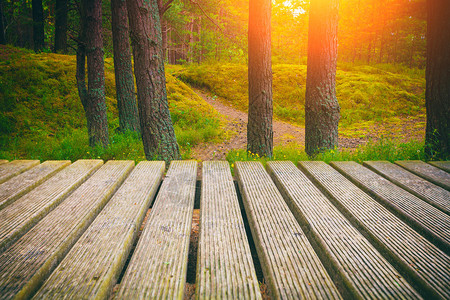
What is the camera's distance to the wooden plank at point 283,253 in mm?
819

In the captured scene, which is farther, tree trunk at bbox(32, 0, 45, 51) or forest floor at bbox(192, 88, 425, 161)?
tree trunk at bbox(32, 0, 45, 51)

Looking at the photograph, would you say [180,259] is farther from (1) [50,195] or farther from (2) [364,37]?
(2) [364,37]

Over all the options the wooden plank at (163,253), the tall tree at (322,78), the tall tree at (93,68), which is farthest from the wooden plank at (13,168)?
the tall tree at (93,68)

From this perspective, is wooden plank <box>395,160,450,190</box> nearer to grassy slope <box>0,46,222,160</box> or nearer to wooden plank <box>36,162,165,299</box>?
wooden plank <box>36,162,165,299</box>

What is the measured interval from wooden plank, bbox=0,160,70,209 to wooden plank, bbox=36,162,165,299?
574 mm

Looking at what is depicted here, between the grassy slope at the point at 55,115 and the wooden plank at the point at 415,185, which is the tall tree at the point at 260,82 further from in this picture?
the wooden plank at the point at 415,185

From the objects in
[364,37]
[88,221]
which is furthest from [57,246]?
[364,37]

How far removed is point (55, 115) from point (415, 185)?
10.2 metres

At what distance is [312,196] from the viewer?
147 centimetres

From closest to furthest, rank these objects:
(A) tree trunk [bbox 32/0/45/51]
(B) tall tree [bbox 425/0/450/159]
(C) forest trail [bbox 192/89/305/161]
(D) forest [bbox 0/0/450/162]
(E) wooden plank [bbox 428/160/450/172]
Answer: (E) wooden plank [bbox 428/160/450/172] < (B) tall tree [bbox 425/0/450/159] < (D) forest [bbox 0/0/450/162] < (C) forest trail [bbox 192/89/305/161] < (A) tree trunk [bbox 32/0/45/51]

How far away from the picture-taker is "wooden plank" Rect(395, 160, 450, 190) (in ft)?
5.57

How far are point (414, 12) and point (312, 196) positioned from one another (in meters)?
28.7

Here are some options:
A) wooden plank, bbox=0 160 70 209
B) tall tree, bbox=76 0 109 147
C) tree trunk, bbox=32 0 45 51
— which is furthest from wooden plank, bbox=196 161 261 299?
tree trunk, bbox=32 0 45 51

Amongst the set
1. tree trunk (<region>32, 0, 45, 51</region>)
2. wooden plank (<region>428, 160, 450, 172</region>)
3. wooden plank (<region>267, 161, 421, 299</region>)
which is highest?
tree trunk (<region>32, 0, 45, 51</region>)
